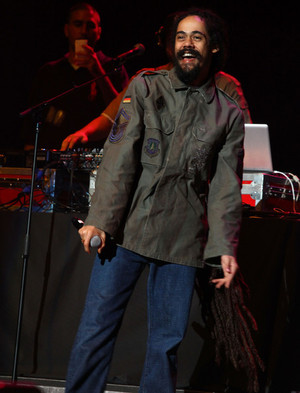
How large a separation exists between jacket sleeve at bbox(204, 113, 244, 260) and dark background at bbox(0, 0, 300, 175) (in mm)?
2754

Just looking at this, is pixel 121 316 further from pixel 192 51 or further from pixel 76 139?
pixel 76 139

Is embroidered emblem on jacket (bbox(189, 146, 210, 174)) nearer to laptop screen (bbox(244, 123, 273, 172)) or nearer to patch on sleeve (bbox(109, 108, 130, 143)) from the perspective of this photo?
patch on sleeve (bbox(109, 108, 130, 143))

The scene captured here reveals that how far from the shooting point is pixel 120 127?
219 cm

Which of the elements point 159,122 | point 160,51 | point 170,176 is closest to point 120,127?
point 159,122

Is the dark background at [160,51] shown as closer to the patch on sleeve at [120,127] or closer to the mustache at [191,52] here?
the mustache at [191,52]

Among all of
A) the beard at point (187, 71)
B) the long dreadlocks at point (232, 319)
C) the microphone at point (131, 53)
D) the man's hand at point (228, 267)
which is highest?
the microphone at point (131, 53)

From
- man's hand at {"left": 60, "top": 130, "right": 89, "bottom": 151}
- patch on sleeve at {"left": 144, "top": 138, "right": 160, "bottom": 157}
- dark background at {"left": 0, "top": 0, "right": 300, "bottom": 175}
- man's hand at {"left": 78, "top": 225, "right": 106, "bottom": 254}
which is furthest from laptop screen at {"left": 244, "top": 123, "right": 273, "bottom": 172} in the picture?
dark background at {"left": 0, "top": 0, "right": 300, "bottom": 175}

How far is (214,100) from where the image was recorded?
227 centimetres

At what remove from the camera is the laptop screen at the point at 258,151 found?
3.00 meters

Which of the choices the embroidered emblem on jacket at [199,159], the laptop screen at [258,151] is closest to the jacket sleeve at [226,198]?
the embroidered emblem on jacket at [199,159]

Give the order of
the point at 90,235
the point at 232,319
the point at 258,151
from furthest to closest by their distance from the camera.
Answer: the point at 258,151 < the point at 232,319 < the point at 90,235

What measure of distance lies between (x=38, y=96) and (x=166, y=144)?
344 centimetres

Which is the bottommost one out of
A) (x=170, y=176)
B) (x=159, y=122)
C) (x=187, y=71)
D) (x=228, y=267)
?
(x=228, y=267)

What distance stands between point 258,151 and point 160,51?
2465mm
